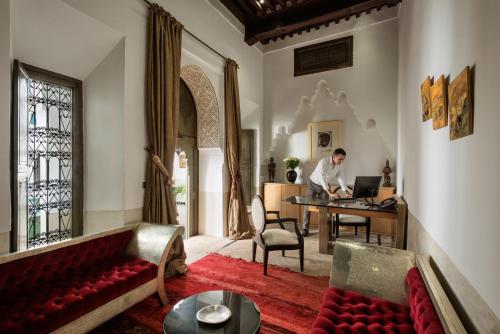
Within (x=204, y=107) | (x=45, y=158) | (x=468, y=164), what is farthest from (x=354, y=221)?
(x=45, y=158)

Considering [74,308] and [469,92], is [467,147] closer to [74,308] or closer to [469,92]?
[469,92]

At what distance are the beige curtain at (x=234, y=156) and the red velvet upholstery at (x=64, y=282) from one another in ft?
8.03

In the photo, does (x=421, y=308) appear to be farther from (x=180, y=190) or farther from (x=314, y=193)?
(x=180, y=190)

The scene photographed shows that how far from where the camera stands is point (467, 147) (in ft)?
4.31

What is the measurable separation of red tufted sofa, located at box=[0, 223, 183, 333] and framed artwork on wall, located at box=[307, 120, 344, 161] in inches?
163

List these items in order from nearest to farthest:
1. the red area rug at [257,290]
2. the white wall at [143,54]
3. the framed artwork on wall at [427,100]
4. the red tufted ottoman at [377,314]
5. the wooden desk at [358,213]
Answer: the red tufted ottoman at [377,314]
the framed artwork on wall at [427,100]
the red area rug at [257,290]
the white wall at [143,54]
the wooden desk at [358,213]

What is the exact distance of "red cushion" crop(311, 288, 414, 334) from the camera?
1.55 m

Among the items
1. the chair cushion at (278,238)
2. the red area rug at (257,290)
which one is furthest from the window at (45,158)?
the chair cushion at (278,238)

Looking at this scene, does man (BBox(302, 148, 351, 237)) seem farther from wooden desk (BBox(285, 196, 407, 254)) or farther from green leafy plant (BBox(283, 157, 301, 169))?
green leafy plant (BBox(283, 157, 301, 169))

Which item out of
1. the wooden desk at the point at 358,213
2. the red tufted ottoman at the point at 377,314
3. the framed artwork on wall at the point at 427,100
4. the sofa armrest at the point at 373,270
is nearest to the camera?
the red tufted ottoman at the point at 377,314

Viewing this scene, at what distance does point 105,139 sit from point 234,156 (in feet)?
7.80

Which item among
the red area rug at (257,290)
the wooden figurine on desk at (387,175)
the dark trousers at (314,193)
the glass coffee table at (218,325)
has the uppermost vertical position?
the wooden figurine on desk at (387,175)

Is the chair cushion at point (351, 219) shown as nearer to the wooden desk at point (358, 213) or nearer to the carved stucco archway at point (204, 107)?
the wooden desk at point (358, 213)

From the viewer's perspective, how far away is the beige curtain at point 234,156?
15.9 feet
